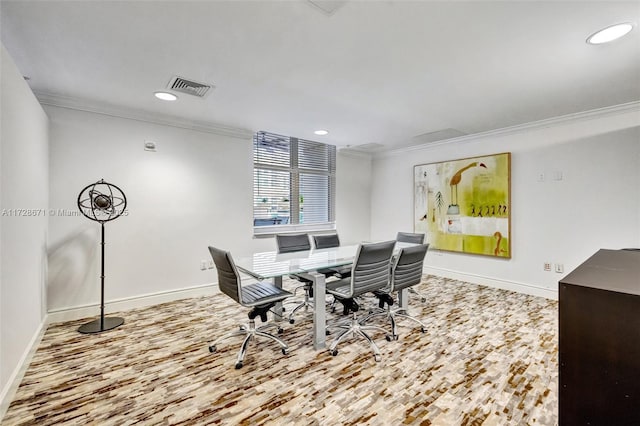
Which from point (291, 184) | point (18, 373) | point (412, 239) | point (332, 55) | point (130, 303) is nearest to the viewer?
point (18, 373)

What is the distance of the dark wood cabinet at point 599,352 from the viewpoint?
2.52ft

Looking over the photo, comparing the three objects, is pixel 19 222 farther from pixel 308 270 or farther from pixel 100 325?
pixel 308 270

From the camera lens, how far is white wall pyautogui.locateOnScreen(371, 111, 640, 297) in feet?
10.9

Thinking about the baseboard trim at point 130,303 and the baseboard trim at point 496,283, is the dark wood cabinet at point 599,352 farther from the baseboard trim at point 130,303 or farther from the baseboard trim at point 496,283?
the baseboard trim at point 130,303

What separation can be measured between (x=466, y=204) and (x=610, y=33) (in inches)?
116

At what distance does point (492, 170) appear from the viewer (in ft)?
14.3

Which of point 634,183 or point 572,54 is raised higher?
point 572,54

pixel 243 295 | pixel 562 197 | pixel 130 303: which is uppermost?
pixel 562 197

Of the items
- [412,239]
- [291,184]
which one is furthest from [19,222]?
[412,239]

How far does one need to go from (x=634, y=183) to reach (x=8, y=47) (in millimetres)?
5987

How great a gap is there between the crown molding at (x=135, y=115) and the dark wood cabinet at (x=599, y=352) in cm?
414

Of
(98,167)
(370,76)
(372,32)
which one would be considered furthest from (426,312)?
(98,167)

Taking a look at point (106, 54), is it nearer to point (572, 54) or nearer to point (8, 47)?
point (8, 47)

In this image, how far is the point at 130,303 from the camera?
→ 349 cm
